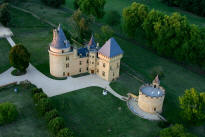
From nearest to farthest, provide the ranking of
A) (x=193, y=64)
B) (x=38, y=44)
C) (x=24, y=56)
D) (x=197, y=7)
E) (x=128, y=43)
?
(x=24, y=56), (x=193, y=64), (x=38, y=44), (x=128, y=43), (x=197, y=7)

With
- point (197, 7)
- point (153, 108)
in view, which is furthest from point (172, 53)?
point (197, 7)

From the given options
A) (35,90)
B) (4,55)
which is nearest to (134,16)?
(4,55)

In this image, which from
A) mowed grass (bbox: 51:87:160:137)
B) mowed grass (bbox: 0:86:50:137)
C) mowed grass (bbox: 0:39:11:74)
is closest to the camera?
mowed grass (bbox: 0:86:50:137)

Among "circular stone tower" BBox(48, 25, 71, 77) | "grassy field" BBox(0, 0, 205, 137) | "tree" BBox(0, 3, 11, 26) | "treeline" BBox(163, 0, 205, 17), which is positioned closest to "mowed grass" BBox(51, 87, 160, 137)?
"grassy field" BBox(0, 0, 205, 137)

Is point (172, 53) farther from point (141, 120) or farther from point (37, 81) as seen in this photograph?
point (37, 81)

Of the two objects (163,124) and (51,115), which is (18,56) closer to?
(51,115)

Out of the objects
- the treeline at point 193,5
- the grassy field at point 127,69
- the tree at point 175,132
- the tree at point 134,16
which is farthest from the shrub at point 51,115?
the treeline at point 193,5

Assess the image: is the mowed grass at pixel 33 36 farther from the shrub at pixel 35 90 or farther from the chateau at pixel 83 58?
the shrub at pixel 35 90

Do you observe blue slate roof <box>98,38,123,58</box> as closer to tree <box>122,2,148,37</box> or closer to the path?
the path
